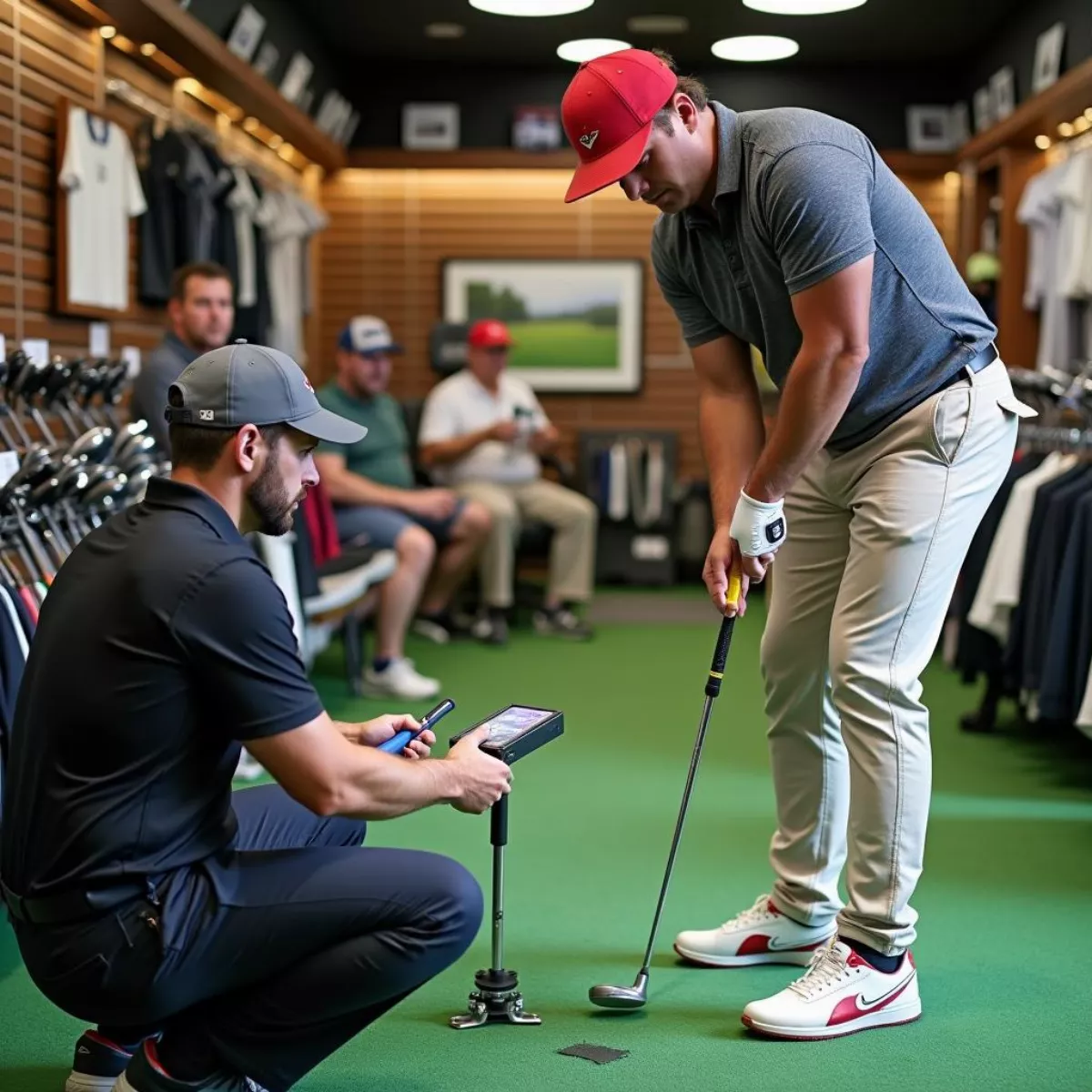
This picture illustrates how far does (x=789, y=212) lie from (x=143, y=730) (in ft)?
4.06

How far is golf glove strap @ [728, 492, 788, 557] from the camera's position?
8.61 feet

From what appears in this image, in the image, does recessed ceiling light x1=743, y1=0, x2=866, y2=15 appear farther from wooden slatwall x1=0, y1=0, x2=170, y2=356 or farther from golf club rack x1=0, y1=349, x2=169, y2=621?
golf club rack x1=0, y1=349, x2=169, y2=621

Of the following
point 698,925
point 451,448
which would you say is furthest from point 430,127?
point 698,925

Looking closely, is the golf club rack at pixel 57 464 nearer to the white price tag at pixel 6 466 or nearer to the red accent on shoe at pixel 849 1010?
the white price tag at pixel 6 466

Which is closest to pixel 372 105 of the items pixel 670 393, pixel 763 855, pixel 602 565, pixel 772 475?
pixel 670 393

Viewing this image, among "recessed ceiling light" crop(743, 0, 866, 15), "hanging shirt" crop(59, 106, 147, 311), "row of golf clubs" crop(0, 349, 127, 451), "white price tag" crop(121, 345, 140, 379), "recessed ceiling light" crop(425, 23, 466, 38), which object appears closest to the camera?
"row of golf clubs" crop(0, 349, 127, 451)

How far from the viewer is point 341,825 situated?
8.33 feet

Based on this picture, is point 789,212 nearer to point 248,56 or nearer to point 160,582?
point 160,582

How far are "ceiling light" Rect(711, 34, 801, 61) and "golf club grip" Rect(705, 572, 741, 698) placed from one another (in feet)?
21.8

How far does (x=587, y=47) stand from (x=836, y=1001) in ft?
23.6

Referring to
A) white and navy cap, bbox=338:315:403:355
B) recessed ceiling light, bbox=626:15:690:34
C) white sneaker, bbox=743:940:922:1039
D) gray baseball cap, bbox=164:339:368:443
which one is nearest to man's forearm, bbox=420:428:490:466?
white and navy cap, bbox=338:315:403:355

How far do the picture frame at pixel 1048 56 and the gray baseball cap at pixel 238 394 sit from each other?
6.33 metres

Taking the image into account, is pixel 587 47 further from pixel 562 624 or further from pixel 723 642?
pixel 723 642

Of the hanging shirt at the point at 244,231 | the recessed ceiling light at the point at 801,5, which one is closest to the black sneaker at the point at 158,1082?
the hanging shirt at the point at 244,231
